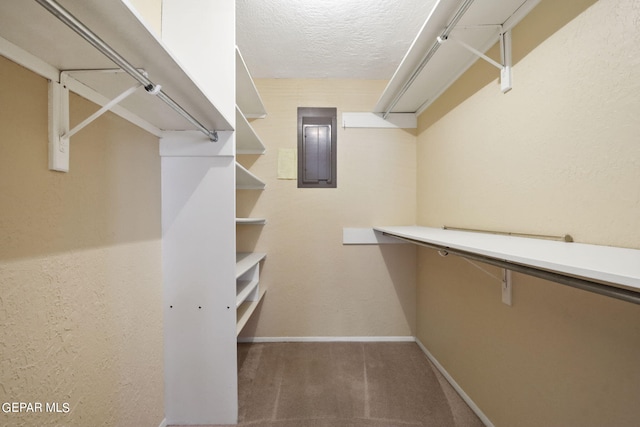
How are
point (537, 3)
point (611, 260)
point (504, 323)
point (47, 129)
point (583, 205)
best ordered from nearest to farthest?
1. point (611, 260)
2. point (47, 129)
3. point (583, 205)
4. point (537, 3)
5. point (504, 323)

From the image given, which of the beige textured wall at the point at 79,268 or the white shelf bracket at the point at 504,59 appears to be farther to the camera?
the white shelf bracket at the point at 504,59

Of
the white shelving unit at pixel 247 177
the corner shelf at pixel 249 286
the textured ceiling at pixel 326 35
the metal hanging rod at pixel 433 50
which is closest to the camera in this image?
the metal hanging rod at pixel 433 50

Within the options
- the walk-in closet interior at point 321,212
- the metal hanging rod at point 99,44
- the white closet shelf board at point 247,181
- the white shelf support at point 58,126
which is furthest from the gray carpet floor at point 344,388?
the metal hanging rod at point 99,44

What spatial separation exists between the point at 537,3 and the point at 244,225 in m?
2.07

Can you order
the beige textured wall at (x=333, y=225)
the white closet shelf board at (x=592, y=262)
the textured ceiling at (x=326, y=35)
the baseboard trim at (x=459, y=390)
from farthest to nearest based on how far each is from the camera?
1. the beige textured wall at (x=333, y=225)
2. the textured ceiling at (x=326, y=35)
3. the baseboard trim at (x=459, y=390)
4. the white closet shelf board at (x=592, y=262)

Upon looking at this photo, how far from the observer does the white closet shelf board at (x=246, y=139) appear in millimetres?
1567

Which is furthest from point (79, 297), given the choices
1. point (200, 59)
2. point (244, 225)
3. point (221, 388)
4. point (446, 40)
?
point (446, 40)

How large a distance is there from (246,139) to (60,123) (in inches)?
47.7

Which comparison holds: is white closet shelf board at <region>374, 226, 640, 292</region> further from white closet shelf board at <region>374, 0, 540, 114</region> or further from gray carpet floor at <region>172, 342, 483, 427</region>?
gray carpet floor at <region>172, 342, 483, 427</region>

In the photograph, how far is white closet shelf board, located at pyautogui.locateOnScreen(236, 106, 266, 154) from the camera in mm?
1567

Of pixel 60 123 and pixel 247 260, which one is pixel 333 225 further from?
pixel 60 123

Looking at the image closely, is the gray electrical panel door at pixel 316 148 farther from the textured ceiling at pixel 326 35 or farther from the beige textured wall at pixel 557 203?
the beige textured wall at pixel 557 203

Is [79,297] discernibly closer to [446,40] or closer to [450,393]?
[446,40]

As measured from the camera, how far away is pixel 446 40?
1218 mm
